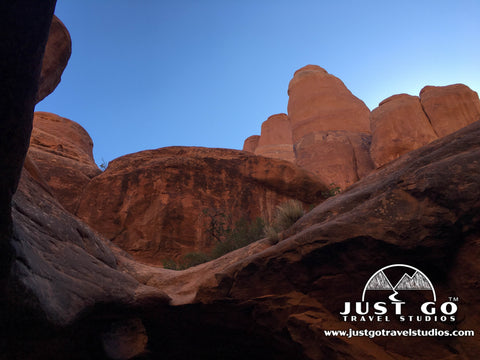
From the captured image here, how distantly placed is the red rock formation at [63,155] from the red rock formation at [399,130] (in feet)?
62.5

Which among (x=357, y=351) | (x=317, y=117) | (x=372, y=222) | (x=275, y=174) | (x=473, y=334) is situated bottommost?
(x=357, y=351)

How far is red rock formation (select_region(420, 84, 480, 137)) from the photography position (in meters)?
21.2

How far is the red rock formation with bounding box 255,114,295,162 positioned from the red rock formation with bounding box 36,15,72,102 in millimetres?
37704

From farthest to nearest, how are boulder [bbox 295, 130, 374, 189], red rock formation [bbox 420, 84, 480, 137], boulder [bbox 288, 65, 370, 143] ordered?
boulder [bbox 288, 65, 370, 143] < boulder [bbox 295, 130, 374, 189] < red rock formation [bbox 420, 84, 480, 137]

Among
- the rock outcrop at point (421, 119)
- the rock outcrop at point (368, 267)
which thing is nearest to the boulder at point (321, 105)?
the rock outcrop at point (421, 119)

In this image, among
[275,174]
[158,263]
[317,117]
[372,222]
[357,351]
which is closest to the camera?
[357,351]

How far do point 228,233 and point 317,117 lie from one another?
878 inches

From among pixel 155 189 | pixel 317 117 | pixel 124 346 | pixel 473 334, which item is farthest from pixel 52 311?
pixel 317 117

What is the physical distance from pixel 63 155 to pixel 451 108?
83.3ft

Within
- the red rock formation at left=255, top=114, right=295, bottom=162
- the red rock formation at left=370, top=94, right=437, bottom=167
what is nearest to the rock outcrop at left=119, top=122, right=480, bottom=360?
the red rock formation at left=370, top=94, right=437, bottom=167

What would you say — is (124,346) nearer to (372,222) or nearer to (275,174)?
(372,222)

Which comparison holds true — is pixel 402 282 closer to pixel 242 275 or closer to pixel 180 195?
pixel 242 275

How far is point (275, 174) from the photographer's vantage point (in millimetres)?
15211

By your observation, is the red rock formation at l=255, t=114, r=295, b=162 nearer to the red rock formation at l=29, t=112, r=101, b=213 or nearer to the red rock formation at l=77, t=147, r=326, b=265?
the red rock formation at l=29, t=112, r=101, b=213
